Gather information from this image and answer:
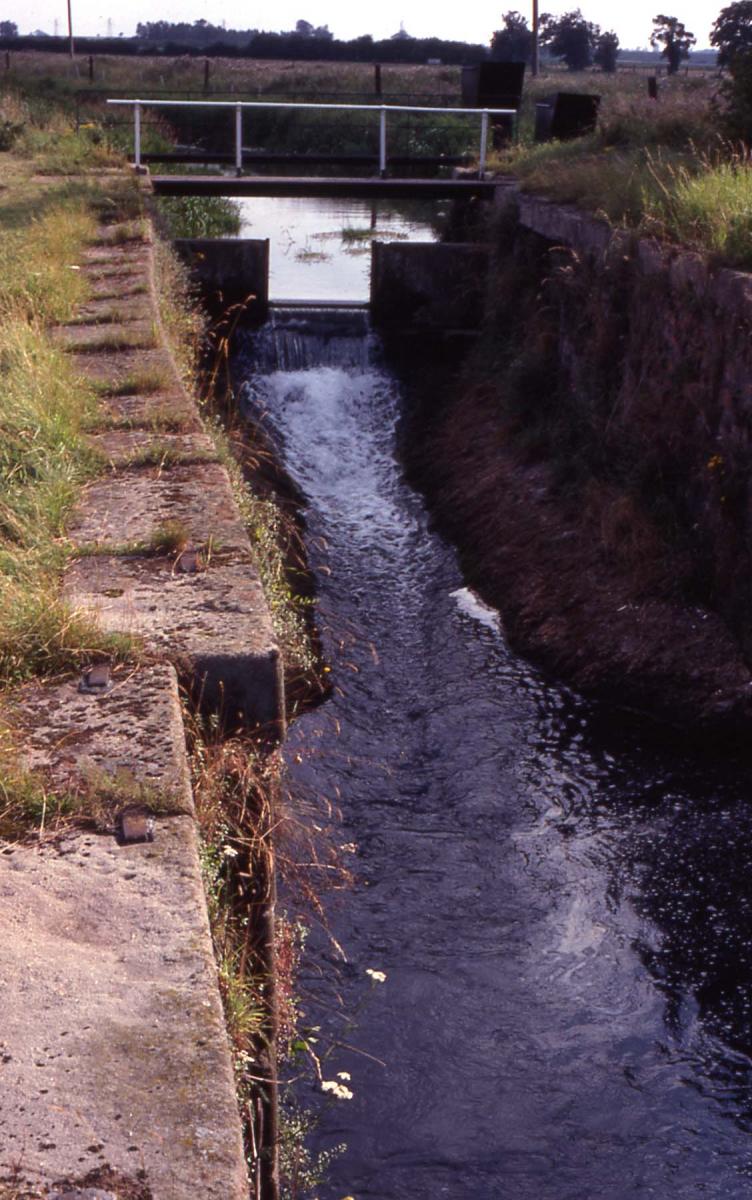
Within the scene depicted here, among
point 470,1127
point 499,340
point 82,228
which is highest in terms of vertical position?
point 82,228

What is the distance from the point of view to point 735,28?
15.4 meters

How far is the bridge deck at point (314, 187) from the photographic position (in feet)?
49.3

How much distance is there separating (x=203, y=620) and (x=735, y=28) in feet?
45.7

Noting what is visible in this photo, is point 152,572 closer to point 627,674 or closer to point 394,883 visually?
point 394,883

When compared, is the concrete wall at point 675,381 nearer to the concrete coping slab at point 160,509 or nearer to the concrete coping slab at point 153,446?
the concrete coping slab at point 153,446

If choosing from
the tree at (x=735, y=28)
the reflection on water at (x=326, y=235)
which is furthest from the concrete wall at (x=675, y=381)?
the reflection on water at (x=326, y=235)

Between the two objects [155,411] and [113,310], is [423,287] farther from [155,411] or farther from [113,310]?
[155,411]

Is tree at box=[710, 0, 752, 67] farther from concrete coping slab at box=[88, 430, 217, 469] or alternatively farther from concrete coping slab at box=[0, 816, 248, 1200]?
concrete coping slab at box=[0, 816, 248, 1200]

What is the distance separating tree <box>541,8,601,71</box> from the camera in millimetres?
70125

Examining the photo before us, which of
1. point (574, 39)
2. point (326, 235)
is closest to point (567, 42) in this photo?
point (574, 39)

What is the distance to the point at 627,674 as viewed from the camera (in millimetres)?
7543

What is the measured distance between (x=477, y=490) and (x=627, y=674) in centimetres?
Result: 335

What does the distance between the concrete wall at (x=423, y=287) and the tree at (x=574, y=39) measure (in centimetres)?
6065

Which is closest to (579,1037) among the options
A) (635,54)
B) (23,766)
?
(23,766)
